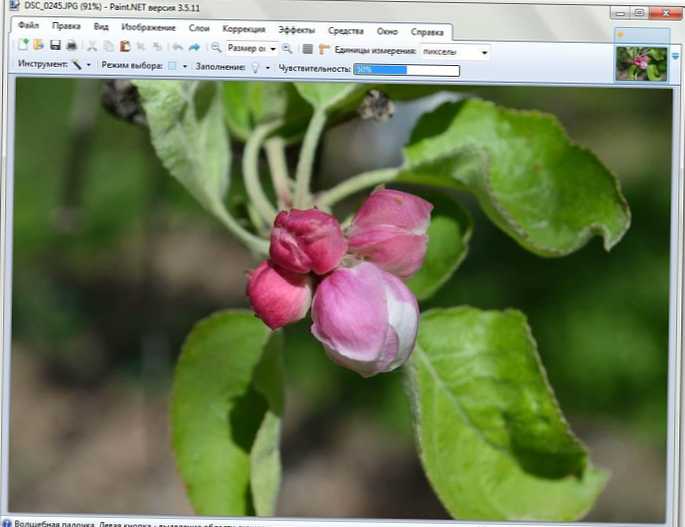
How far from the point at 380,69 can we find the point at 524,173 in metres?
0.16

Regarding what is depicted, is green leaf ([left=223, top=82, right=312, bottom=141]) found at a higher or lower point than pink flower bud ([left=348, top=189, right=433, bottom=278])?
higher

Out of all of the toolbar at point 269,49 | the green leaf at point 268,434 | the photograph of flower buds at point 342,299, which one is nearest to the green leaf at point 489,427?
the photograph of flower buds at point 342,299

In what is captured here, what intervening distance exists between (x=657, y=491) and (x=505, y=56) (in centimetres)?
116

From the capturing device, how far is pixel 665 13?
79 cm

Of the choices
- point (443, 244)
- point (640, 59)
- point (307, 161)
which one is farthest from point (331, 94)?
point (640, 59)

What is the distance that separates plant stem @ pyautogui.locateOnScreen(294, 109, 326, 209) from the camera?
28.4 inches

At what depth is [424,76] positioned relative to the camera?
776mm

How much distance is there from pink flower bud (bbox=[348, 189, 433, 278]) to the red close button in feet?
1.06

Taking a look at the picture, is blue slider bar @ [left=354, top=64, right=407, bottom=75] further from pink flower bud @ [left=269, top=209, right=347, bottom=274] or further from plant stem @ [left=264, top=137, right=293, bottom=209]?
pink flower bud @ [left=269, top=209, right=347, bottom=274]

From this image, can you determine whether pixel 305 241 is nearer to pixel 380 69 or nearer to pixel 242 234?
pixel 242 234

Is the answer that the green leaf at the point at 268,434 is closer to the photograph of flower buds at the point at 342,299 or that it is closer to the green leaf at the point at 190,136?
the photograph of flower buds at the point at 342,299

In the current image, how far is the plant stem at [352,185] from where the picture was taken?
0.74 m

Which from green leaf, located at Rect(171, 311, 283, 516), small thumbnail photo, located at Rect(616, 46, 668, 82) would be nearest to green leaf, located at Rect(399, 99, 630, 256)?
small thumbnail photo, located at Rect(616, 46, 668, 82)

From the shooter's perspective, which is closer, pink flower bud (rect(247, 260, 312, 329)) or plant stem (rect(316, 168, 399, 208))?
pink flower bud (rect(247, 260, 312, 329))
